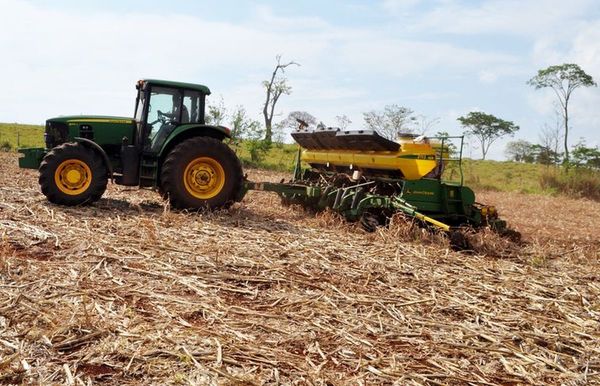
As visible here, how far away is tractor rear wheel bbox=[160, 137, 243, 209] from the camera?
843 cm

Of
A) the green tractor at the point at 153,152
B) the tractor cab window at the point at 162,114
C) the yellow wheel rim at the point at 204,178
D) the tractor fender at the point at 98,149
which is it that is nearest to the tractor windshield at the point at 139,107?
the green tractor at the point at 153,152

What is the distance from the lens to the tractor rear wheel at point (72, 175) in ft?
26.1

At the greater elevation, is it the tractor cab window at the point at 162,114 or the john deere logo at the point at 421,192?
the tractor cab window at the point at 162,114

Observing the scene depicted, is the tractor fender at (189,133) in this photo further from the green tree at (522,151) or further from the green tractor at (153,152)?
the green tree at (522,151)

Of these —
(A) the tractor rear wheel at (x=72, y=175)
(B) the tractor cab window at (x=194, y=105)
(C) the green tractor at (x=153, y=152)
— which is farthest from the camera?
(B) the tractor cab window at (x=194, y=105)

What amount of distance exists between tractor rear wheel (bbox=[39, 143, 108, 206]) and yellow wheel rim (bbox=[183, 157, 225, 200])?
46.5 inches

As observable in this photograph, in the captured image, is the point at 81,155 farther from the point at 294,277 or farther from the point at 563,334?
the point at 563,334

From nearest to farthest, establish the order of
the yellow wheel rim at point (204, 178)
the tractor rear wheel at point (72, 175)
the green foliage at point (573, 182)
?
the tractor rear wheel at point (72, 175)
the yellow wheel rim at point (204, 178)
the green foliage at point (573, 182)

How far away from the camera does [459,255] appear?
681 centimetres

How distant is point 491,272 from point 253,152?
19236 millimetres

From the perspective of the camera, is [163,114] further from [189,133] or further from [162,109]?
[189,133]

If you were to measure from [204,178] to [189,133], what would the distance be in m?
0.75

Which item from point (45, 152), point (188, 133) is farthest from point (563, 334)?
point (45, 152)

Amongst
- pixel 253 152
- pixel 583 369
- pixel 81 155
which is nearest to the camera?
pixel 583 369
